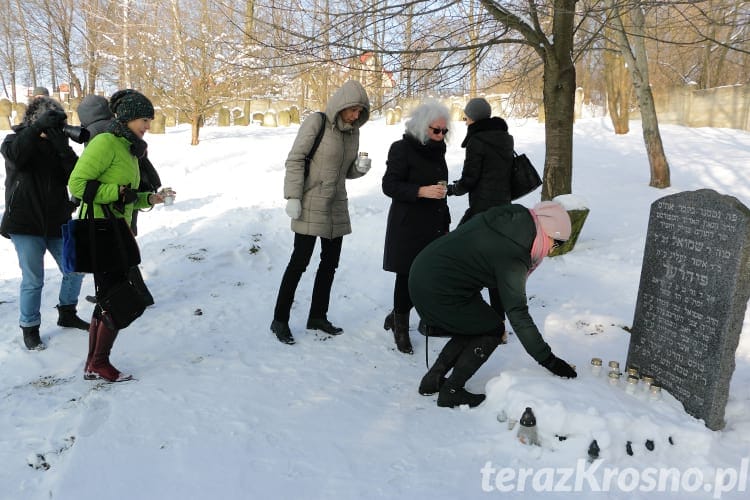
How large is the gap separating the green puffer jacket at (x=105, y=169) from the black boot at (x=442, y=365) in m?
2.31

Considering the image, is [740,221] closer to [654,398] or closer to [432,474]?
[654,398]

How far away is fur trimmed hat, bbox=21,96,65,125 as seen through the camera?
407 cm

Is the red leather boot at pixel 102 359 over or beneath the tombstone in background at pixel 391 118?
beneath

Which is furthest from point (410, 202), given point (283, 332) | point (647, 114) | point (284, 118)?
point (284, 118)

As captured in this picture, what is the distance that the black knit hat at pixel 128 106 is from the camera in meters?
3.47

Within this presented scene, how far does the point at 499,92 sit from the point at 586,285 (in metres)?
16.8

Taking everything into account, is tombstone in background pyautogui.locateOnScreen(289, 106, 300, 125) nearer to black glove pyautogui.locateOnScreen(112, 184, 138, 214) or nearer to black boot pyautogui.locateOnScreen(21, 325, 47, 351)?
black boot pyautogui.locateOnScreen(21, 325, 47, 351)

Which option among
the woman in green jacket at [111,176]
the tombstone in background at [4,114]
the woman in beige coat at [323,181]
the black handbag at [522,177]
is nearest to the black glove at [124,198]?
the woman in green jacket at [111,176]

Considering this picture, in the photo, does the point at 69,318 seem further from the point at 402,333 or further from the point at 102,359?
the point at 402,333

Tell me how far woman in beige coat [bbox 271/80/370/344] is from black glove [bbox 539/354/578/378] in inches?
77.6

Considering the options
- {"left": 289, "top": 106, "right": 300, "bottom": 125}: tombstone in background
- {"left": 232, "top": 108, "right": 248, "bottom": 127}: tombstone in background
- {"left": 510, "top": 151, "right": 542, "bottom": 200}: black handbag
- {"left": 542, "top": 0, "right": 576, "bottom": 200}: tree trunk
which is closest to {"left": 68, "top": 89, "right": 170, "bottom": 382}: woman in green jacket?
{"left": 510, "top": 151, "right": 542, "bottom": 200}: black handbag

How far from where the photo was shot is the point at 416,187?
4.11 metres

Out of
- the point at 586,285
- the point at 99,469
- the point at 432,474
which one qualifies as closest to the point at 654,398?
the point at 432,474

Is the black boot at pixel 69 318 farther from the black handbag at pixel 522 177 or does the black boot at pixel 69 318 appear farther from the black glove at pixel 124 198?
the black handbag at pixel 522 177
